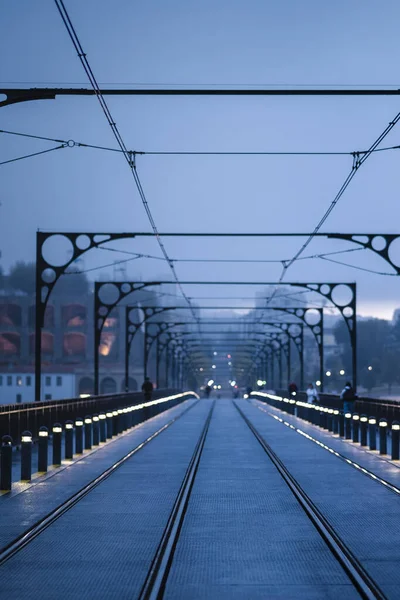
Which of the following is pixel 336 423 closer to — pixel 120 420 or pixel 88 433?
pixel 120 420

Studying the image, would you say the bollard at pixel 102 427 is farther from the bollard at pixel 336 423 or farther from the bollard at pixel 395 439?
the bollard at pixel 395 439

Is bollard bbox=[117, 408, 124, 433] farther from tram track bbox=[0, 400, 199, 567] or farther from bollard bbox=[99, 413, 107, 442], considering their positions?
tram track bbox=[0, 400, 199, 567]

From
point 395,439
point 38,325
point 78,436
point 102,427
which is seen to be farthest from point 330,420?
point 78,436

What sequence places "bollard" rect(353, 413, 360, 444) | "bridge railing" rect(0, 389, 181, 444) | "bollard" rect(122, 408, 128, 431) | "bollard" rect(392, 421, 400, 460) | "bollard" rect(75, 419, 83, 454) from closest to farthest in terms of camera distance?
"bollard" rect(392, 421, 400, 460) → "bollard" rect(75, 419, 83, 454) → "bridge railing" rect(0, 389, 181, 444) → "bollard" rect(353, 413, 360, 444) → "bollard" rect(122, 408, 128, 431)

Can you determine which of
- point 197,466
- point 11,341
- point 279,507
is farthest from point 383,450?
point 11,341

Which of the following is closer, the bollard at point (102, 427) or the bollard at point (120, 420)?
the bollard at point (102, 427)

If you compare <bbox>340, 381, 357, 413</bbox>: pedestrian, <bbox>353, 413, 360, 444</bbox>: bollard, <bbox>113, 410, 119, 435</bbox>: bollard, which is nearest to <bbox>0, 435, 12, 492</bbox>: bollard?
<bbox>353, 413, 360, 444</bbox>: bollard

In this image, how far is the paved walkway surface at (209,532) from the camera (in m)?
Result: 10.9

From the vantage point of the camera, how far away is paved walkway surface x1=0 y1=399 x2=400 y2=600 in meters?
10.9

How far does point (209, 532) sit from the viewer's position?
14562mm

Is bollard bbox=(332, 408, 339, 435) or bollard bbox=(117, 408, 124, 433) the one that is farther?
bollard bbox=(332, 408, 339, 435)

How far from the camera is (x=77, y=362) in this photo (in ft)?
652

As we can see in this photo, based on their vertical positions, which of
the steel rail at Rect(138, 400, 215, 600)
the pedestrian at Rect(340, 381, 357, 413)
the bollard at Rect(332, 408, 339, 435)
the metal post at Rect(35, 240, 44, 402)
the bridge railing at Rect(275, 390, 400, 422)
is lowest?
the steel rail at Rect(138, 400, 215, 600)

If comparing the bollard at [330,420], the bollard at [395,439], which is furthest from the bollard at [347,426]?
the bollard at [395,439]
